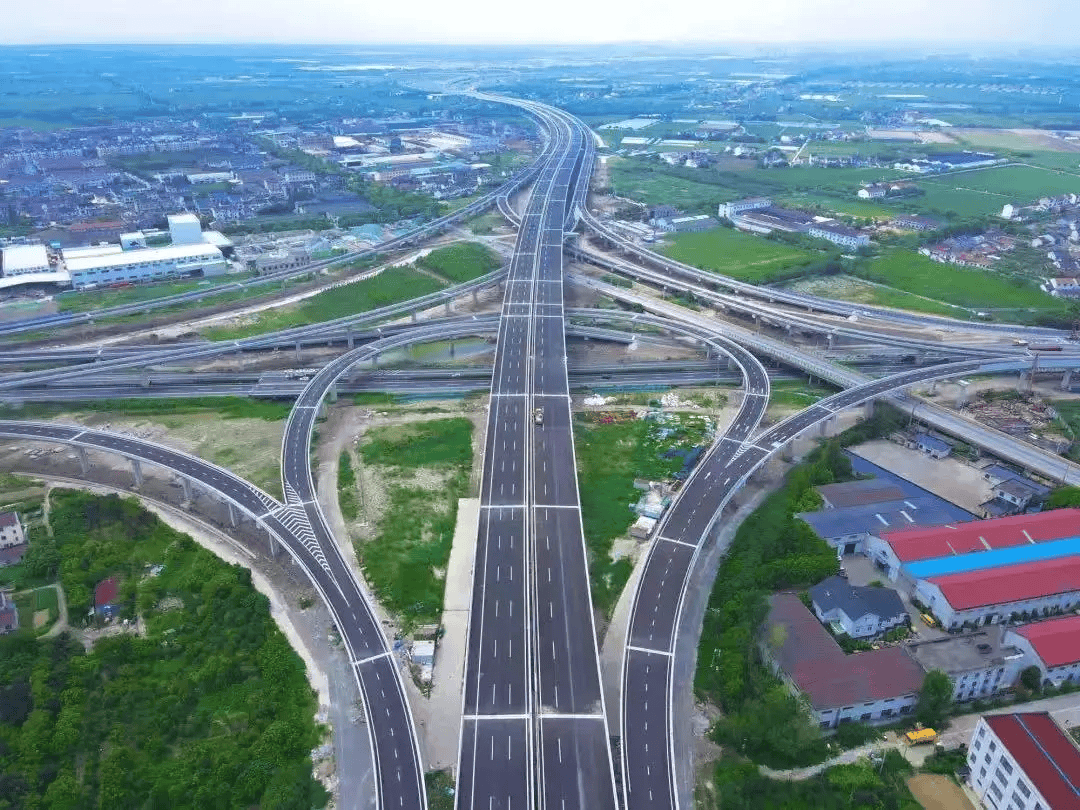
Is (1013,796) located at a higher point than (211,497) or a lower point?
higher

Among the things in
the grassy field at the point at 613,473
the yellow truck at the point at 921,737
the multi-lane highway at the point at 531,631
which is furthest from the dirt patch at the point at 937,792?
the grassy field at the point at 613,473

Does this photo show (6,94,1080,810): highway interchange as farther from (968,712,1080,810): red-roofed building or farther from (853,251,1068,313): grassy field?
(968,712,1080,810): red-roofed building

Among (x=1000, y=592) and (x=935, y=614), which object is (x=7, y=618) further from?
(x=1000, y=592)

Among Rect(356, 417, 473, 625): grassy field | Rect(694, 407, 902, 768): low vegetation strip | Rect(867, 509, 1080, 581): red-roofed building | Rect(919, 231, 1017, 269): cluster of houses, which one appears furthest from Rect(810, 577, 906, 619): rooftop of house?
Rect(919, 231, 1017, 269): cluster of houses

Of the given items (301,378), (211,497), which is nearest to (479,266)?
(301,378)

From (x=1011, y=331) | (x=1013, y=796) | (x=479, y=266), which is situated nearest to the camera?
(x=1013, y=796)

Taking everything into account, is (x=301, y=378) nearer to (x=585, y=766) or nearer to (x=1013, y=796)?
(x=585, y=766)

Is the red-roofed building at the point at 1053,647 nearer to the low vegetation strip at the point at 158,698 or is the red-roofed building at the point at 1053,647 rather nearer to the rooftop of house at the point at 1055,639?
the rooftop of house at the point at 1055,639
